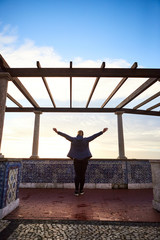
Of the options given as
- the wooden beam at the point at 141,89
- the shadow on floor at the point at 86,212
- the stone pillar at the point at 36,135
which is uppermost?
the wooden beam at the point at 141,89

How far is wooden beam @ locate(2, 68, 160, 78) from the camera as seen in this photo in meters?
3.88

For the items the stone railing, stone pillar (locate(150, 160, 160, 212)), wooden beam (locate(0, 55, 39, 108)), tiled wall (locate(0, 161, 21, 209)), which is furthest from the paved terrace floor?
wooden beam (locate(0, 55, 39, 108))

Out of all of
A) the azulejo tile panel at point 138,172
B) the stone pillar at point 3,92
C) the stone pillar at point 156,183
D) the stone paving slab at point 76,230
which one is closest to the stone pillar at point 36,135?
the stone pillar at point 3,92

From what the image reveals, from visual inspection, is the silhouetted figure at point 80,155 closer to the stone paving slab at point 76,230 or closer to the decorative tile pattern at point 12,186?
the decorative tile pattern at point 12,186

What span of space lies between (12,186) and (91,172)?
9.53 feet

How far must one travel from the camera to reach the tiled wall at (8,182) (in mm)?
2215

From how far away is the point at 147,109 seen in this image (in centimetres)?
679

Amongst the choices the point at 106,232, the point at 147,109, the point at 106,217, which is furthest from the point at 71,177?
the point at 147,109

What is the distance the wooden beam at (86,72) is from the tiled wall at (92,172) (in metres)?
2.89

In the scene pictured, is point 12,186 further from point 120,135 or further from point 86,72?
point 120,135

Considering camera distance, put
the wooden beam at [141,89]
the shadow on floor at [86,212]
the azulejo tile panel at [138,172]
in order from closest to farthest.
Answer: the shadow on floor at [86,212]
the wooden beam at [141,89]
the azulejo tile panel at [138,172]

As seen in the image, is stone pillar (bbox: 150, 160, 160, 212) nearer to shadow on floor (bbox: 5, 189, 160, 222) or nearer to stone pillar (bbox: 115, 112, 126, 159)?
shadow on floor (bbox: 5, 189, 160, 222)

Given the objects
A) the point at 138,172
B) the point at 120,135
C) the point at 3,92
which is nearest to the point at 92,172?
the point at 138,172

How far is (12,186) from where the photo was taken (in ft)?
8.23
